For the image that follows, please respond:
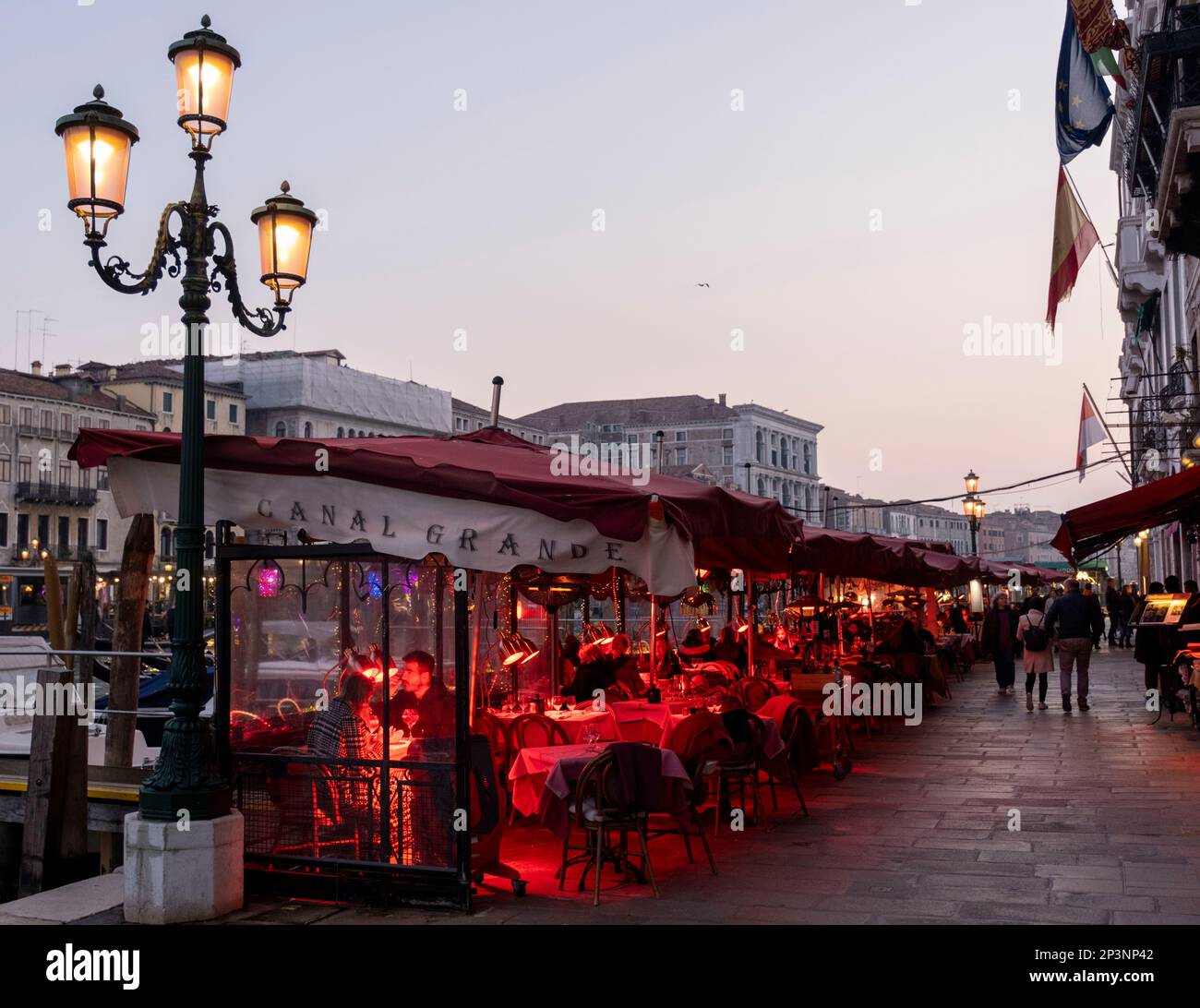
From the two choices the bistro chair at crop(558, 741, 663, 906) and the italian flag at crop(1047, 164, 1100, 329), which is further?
the italian flag at crop(1047, 164, 1100, 329)

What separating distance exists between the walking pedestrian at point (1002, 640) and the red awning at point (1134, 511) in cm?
675

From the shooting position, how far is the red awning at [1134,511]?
12.6 metres

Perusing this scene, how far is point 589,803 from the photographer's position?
7207mm

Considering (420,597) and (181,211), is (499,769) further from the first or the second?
(181,211)

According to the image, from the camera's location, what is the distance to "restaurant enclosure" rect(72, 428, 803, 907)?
702cm

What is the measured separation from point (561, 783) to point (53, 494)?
72.0 m

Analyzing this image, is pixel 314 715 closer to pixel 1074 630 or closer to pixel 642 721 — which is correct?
pixel 642 721

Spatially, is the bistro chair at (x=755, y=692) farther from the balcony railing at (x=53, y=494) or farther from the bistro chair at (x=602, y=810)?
the balcony railing at (x=53, y=494)

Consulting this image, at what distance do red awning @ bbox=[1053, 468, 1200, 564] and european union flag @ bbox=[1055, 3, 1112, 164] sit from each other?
459cm

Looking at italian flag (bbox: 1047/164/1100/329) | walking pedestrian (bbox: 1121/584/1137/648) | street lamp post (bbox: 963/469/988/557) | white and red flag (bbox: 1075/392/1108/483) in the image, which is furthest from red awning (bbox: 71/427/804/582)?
walking pedestrian (bbox: 1121/584/1137/648)

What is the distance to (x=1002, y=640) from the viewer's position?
21.7m

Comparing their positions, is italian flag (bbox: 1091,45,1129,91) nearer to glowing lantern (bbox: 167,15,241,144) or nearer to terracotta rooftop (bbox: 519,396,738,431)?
glowing lantern (bbox: 167,15,241,144)
